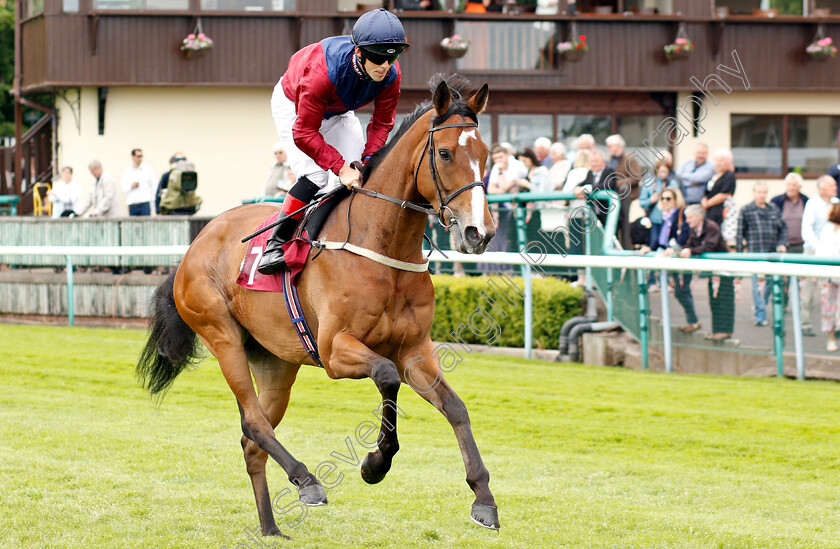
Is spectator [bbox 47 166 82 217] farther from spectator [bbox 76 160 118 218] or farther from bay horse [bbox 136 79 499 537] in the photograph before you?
bay horse [bbox 136 79 499 537]

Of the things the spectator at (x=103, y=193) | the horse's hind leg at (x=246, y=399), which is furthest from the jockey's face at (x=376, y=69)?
the spectator at (x=103, y=193)

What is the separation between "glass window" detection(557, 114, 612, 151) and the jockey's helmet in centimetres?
1359

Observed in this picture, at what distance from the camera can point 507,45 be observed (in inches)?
692

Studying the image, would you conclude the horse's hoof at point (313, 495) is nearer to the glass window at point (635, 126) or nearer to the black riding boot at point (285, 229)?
the black riding boot at point (285, 229)

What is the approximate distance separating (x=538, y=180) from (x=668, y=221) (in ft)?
5.55

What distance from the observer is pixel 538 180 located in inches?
444

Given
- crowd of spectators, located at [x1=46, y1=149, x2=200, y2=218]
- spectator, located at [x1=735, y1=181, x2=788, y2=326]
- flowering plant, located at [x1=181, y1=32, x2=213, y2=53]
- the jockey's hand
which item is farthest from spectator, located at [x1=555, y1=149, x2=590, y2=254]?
flowering plant, located at [x1=181, y1=32, x2=213, y2=53]

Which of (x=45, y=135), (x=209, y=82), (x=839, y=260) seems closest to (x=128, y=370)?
(x=839, y=260)

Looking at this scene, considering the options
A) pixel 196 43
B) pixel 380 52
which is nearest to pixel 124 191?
pixel 196 43

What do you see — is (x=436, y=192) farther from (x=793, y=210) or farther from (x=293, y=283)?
(x=793, y=210)

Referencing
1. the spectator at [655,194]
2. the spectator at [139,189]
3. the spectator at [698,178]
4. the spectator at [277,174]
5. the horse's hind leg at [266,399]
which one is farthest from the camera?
the spectator at [139,189]

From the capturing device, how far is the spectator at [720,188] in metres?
10.5

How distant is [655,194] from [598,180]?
703 millimetres

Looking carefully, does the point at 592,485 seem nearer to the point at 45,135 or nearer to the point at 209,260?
the point at 209,260
